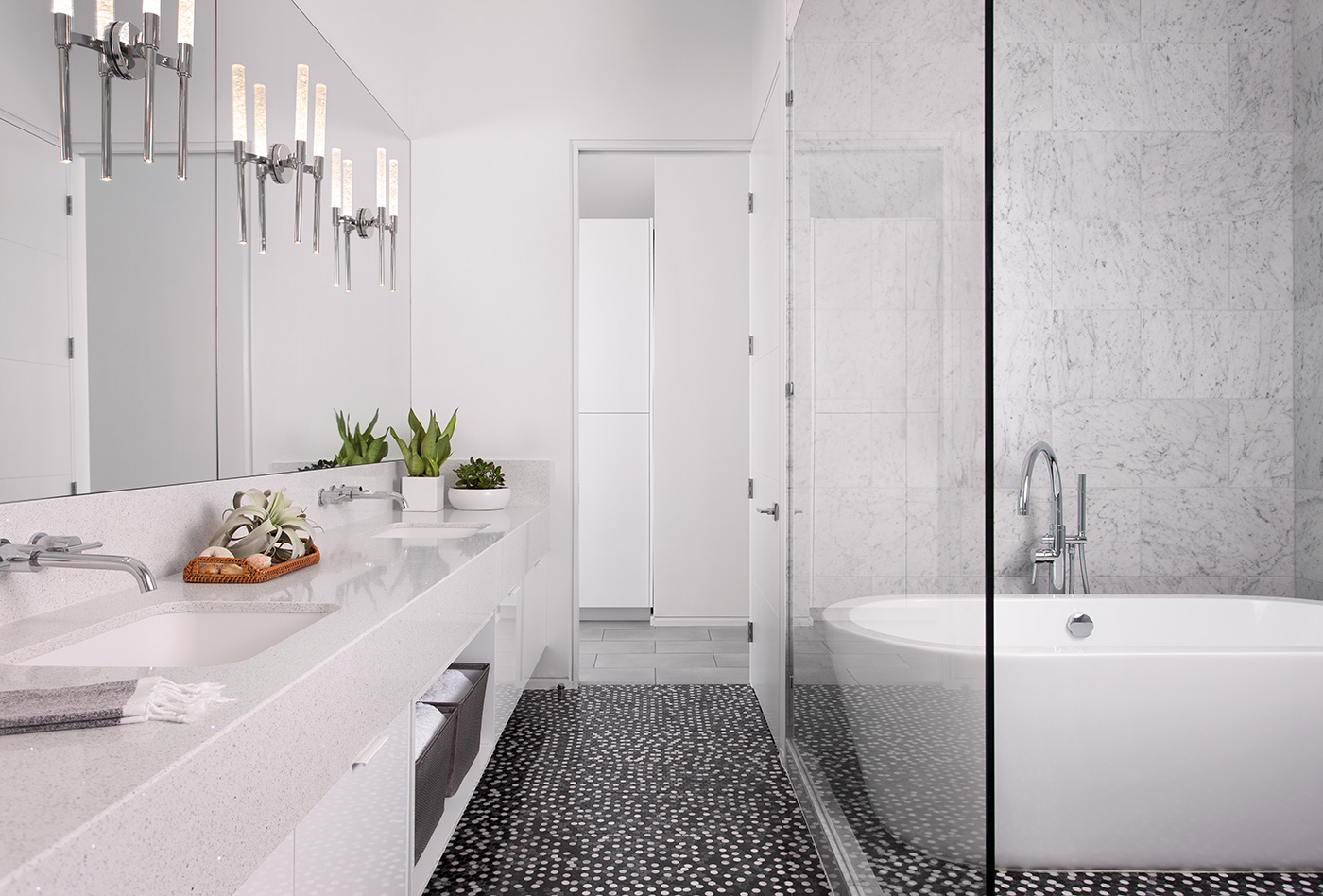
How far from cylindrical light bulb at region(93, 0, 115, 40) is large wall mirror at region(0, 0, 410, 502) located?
1 centimetres

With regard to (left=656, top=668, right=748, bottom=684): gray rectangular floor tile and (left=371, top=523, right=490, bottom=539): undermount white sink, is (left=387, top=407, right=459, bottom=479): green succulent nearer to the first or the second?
(left=371, top=523, right=490, bottom=539): undermount white sink

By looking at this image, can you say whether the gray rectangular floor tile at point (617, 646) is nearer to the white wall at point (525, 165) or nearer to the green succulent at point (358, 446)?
the white wall at point (525, 165)

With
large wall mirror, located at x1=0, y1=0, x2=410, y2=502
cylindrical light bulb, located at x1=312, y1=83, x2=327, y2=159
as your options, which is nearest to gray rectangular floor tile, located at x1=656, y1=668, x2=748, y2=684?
large wall mirror, located at x1=0, y1=0, x2=410, y2=502

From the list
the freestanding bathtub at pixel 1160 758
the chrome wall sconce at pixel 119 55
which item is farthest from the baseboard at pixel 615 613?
the chrome wall sconce at pixel 119 55

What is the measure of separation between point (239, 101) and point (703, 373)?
258 centimetres

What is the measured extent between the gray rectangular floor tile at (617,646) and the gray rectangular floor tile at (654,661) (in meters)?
0.07

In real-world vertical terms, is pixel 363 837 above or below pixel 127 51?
below

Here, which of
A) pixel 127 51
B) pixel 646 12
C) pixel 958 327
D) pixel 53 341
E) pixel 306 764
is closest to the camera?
pixel 306 764

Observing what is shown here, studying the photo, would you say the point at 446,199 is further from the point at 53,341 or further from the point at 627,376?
the point at 53,341

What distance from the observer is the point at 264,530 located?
153cm

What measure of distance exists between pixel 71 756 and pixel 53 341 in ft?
2.98

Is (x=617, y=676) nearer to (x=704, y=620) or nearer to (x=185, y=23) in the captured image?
(x=704, y=620)

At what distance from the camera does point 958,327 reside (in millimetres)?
1006

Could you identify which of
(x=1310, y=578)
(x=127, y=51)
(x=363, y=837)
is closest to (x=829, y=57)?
(x=127, y=51)
